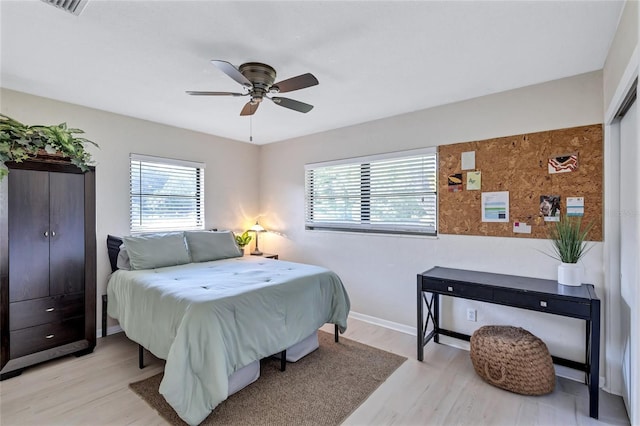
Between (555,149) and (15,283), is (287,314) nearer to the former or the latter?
(15,283)

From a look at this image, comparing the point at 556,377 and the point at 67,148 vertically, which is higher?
the point at 67,148

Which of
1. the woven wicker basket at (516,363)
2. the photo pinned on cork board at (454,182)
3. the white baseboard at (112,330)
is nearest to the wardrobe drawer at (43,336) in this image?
the white baseboard at (112,330)

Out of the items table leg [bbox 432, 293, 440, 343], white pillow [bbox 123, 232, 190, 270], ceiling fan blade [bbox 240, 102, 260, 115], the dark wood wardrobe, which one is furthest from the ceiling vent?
table leg [bbox 432, 293, 440, 343]

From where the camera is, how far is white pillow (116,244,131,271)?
A: 10.5ft

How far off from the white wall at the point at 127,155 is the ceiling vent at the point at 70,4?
1815 millimetres

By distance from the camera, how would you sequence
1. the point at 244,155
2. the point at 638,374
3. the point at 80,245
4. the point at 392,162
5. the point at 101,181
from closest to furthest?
the point at 638,374
the point at 80,245
the point at 101,181
the point at 392,162
the point at 244,155

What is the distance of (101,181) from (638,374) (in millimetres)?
4463

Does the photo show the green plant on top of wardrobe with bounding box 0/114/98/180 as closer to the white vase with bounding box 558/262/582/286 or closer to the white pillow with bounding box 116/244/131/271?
the white pillow with bounding box 116/244/131/271

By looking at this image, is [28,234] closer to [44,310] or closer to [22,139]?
[44,310]

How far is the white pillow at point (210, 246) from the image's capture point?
3.68 meters

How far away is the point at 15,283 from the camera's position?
2512 mm

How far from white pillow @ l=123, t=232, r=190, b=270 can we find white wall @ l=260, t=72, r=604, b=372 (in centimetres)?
165

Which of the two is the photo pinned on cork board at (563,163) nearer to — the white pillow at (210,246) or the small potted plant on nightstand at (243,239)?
the white pillow at (210,246)

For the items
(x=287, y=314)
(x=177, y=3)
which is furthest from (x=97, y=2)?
(x=287, y=314)
